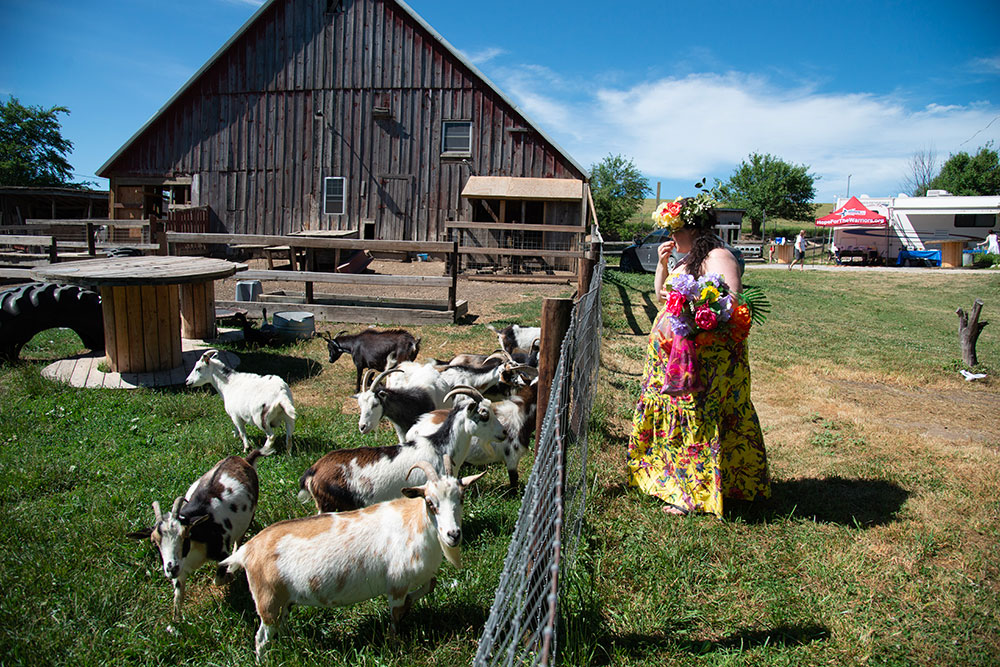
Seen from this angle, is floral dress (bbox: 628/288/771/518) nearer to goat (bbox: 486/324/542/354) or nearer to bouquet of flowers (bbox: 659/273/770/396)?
bouquet of flowers (bbox: 659/273/770/396)

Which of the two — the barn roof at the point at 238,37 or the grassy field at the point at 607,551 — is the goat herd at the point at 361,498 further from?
the barn roof at the point at 238,37

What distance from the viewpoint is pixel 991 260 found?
94.8ft

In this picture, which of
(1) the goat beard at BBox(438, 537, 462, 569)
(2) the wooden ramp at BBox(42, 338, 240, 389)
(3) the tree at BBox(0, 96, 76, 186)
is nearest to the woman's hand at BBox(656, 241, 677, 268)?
(1) the goat beard at BBox(438, 537, 462, 569)

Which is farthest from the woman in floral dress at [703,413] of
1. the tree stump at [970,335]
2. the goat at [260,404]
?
the tree stump at [970,335]

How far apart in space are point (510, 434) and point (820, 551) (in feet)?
6.94

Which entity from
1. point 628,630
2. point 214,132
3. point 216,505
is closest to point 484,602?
point 628,630

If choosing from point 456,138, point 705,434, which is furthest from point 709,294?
point 456,138

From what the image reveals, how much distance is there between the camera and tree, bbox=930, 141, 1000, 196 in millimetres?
53031

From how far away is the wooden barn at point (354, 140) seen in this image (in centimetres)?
1962

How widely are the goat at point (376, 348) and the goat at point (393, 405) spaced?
1160 mm

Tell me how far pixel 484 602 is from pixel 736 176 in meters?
63.8

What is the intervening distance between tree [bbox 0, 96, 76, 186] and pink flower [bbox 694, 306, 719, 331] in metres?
52.6

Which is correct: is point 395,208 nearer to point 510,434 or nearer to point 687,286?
point 510,434

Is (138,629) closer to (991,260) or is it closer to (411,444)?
(411,444)
